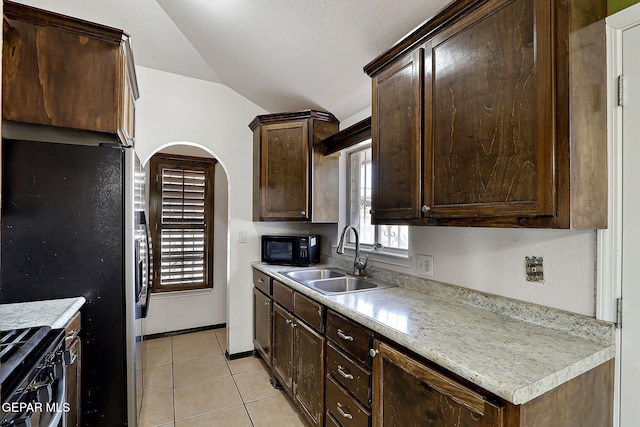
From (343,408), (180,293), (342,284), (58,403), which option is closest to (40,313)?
(58,403)

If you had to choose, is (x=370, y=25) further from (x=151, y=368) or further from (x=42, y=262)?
(x=151, y=368)

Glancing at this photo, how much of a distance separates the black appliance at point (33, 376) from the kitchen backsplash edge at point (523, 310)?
5.62 ft

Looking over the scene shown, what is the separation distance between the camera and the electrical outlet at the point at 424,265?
1877 millimetres

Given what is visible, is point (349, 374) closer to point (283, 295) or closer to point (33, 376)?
point (283, 295)

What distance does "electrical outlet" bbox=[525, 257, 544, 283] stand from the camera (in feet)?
4.46

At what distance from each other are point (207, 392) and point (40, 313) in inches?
56.2

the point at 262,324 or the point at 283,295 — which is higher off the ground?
the point at 283,295

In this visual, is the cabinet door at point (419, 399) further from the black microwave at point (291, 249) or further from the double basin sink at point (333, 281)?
the black microwave at point (291, 249)

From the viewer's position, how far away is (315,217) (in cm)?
271

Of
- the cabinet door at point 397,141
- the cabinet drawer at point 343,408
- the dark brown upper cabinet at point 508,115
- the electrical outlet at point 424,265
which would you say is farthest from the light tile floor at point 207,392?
the dark brown upper cabinet at point 508,115

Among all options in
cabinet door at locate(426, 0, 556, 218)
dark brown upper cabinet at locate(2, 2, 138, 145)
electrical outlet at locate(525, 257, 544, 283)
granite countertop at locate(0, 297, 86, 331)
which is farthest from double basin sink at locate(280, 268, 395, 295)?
dark brown upper cabinet at locate(2, 2, 138, 145)

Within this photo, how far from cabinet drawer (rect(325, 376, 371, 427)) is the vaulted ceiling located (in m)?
1.91

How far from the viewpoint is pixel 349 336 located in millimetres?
1579

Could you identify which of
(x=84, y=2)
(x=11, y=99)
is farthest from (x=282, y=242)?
(x=84, y=2)
